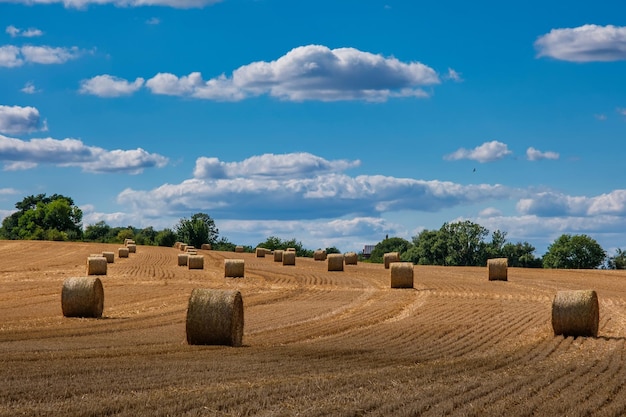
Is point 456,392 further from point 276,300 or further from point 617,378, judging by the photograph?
point 276,300

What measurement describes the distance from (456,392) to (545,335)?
11020 millimetres

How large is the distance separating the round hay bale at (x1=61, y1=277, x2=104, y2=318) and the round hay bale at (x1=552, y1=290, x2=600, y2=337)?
1271 cm

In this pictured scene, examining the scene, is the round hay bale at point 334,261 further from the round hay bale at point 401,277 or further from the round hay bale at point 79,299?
the round hay bale at point 79,299

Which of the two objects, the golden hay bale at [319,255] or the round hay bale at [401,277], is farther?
the golden hay bale at [319,255]

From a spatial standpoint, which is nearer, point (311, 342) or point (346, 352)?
point (346, 352)

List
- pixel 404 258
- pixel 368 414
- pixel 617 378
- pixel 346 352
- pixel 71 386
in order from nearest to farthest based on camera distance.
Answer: pixel 368 414, pixel 71 386, pixel 617 378, pixel 346 352, pixel 404 258

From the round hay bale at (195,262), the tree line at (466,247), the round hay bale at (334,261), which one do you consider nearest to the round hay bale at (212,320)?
the round hay bale at (195,262)

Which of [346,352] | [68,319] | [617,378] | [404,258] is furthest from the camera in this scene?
[404,258]

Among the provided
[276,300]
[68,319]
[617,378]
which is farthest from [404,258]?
[617,378]

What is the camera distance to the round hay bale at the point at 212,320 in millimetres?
20000

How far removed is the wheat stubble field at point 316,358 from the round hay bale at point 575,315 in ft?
1.43

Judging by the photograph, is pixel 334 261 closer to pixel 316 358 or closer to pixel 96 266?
pixel 96 266

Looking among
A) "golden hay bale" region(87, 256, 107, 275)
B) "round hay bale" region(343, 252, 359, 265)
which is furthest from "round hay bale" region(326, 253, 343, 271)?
"golden hay bale" region(87, 256, 107, 275)

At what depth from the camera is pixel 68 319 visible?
26.6 meters
